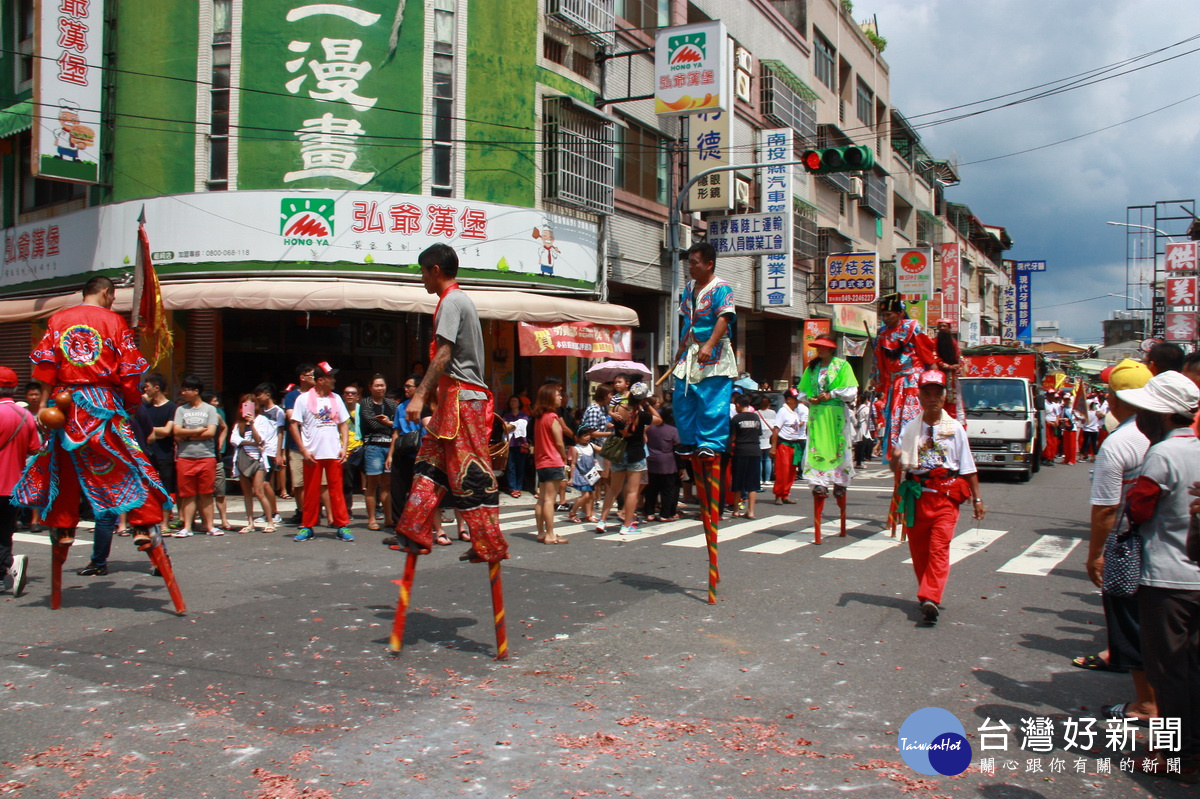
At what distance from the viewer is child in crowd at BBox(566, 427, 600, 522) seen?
485 inches

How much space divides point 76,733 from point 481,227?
13.5m

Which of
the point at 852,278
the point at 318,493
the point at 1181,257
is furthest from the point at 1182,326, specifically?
the point at 318,493

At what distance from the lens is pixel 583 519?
12609 mm

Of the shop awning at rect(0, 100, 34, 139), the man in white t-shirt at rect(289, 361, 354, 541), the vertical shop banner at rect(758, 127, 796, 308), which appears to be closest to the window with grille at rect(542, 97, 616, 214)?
the vertical shop banner at rect(758, 127, 796, 308)

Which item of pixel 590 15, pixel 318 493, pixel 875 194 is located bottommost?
pixel 318 493

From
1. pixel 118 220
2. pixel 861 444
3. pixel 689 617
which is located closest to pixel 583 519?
pixel 689 617

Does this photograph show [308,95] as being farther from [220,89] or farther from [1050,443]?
[1050,443]

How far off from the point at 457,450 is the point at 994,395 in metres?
17.3

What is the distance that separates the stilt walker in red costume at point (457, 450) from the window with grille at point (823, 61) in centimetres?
3024

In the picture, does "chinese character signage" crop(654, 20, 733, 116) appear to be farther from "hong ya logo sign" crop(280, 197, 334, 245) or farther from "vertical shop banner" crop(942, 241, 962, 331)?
"vertical shop banner" crop(942, 241, 962, 331)

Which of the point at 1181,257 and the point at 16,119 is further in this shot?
the point at 1181,257

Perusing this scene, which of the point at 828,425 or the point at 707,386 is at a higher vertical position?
the point at 707,386

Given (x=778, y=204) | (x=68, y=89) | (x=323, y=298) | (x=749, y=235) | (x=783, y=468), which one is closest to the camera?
(x=323, y=298)

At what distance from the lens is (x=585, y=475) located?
12.9 meters
